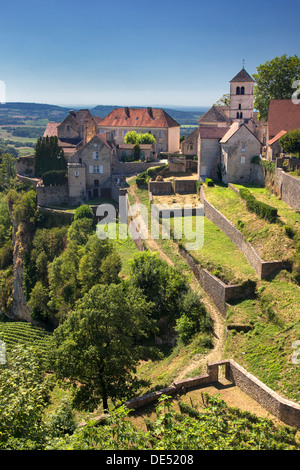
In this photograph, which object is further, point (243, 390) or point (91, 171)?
point (91, 171)

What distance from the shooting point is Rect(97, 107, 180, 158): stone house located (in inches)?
2635

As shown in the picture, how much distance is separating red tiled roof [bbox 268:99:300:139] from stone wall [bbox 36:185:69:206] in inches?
988

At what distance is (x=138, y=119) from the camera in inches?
2726

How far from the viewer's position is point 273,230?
98.8 feet

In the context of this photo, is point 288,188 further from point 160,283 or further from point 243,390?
point 243,390

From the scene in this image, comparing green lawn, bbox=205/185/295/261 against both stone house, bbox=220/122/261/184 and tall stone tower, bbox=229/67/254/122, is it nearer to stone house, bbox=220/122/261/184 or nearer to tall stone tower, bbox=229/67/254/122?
stone house, bbox=220/122/261/184

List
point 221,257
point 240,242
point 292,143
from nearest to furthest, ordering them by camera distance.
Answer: point 221,257, point 240,242, point 292,143

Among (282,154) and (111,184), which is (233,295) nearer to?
(282,154)

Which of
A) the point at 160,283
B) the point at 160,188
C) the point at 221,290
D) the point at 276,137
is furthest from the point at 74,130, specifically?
the point at 221,290

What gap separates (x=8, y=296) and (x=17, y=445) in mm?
40714

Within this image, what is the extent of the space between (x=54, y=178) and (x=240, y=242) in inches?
1163

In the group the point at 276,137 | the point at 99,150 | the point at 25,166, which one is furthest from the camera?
the point at 25,166

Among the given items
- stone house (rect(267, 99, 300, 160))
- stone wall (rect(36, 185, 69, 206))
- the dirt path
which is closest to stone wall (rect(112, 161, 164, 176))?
stone wall (rect(36, 185, 69, 206))

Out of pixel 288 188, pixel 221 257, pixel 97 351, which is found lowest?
pixel 97 351
